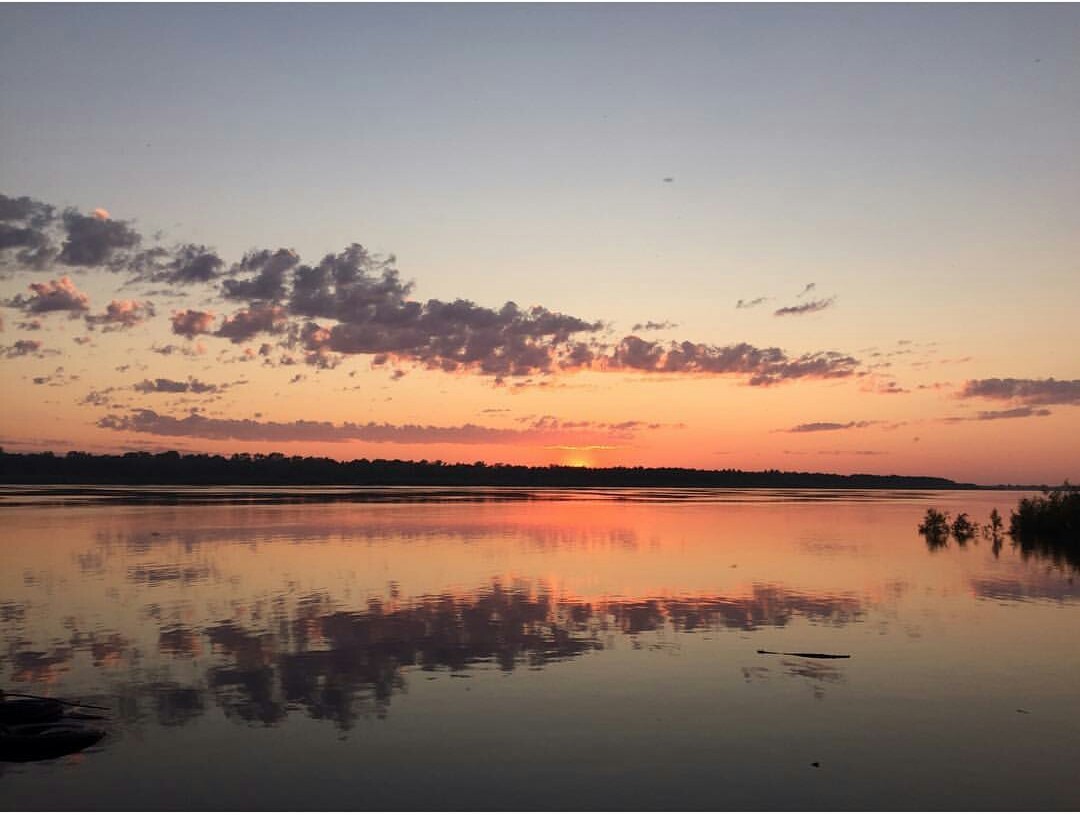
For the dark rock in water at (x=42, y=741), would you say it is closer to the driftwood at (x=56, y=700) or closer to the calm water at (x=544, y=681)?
the calm water at (x=544, y=681)

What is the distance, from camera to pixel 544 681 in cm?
1753

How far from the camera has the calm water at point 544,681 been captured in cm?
1219

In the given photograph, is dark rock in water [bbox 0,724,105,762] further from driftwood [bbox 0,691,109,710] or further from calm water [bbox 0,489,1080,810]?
driftwood [bbox 0,691,109,710]

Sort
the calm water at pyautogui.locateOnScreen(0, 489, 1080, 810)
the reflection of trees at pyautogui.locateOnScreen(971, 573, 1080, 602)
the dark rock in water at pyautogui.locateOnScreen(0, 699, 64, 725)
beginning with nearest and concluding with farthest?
1. the calm water at pyautogui.locateOnScreen(0, 489, 1080, 810)
2. the dark rock in water at pyautogui.locateOnScreen(0, 699, 64, 725)
3. the reflection of trees at pyautogui.locateOnScreen(971, 573, 1080, 602)

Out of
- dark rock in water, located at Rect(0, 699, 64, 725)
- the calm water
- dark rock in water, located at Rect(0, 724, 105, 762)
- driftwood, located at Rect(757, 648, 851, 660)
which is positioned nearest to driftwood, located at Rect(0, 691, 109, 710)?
dark rock in water, located at Rect(0, 699, 64, 725)

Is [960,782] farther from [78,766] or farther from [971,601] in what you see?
[971,601]

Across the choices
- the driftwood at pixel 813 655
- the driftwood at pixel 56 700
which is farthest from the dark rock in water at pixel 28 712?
the driftwood at pixel 813 655

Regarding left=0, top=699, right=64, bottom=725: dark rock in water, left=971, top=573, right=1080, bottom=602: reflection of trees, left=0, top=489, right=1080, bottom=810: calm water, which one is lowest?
left=0, top=489, right=1080, bottom=810: calm water

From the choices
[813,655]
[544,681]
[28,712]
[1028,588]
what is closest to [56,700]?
[28,712]

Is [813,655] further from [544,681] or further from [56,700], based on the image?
[56,700]

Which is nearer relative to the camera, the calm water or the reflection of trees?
the calm water

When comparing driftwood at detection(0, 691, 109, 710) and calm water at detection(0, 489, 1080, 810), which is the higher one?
driftwood at detection(0, 691, 109, 710)

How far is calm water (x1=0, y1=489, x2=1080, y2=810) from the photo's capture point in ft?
40.0

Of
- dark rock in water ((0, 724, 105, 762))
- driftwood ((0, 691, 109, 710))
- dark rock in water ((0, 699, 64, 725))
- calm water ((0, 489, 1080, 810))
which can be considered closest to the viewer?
calm water ((0, 489, 1080, 810))
